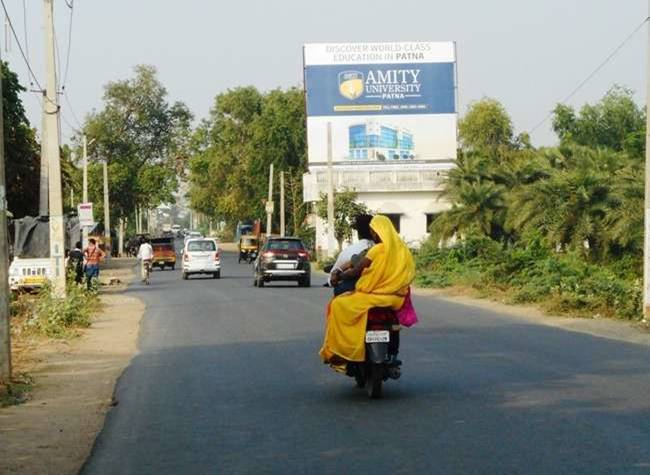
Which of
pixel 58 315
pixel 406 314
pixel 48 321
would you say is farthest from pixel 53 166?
pixel 406 314

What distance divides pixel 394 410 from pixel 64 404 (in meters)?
3.76

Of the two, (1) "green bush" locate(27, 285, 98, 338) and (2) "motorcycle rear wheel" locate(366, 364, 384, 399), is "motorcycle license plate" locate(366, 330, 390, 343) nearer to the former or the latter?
(2) "motorcycle rear wheel" locate(366, 364, 384, 399)

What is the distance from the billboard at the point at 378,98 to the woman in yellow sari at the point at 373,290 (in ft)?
177

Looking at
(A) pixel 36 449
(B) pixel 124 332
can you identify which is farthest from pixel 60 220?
(A) pixel 36 449

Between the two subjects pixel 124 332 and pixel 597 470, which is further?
pixel 124 332

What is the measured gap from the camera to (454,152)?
68.5m

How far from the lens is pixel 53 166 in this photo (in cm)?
2688

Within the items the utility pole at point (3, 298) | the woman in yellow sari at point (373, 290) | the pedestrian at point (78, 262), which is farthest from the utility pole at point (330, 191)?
the woman in yellow sari at point (373, 290)

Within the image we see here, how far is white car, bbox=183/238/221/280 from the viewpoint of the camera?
4756 cm

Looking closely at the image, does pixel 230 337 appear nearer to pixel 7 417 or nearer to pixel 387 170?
pixel 7 417

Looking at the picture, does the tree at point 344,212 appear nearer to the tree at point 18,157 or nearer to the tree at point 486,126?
the tree at point 18,157

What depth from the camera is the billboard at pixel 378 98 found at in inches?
2571

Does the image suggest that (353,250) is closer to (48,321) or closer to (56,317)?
(48,321)

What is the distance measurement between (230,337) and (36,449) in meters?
9.73
